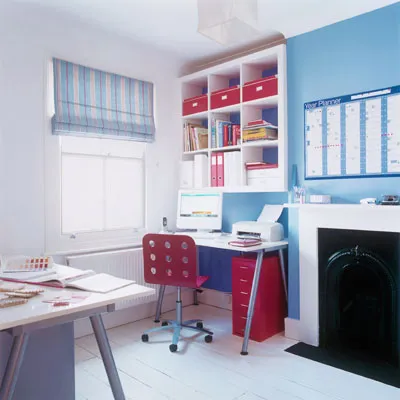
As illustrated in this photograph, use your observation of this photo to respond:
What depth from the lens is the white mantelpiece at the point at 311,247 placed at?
2983 mm

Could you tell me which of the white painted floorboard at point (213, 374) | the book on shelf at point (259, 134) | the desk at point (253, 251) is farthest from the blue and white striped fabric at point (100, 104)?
the white painted floorboard at point (213, 374)

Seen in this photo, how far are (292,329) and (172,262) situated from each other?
1.16 meters

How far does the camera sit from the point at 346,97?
309cm

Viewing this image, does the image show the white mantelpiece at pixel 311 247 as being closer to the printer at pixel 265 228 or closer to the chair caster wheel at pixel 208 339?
the printer at pixel 265 228

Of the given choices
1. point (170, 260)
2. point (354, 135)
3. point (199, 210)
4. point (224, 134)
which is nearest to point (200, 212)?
point (199, 210)

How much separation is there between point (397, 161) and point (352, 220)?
1.70ft

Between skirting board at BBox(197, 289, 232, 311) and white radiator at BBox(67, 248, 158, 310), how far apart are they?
654mm

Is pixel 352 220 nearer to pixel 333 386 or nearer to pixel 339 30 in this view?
pixel 333 386

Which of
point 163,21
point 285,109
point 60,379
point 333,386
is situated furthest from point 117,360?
point 163,21

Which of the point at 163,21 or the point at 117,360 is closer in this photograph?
the point at 117,360

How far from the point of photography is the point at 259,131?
11.6 feet

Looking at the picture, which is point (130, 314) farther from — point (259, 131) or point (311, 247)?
point (259, 131)

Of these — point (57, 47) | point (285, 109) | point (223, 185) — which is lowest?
point (223, 185)

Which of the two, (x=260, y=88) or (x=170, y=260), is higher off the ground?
(x=260, y=88)
